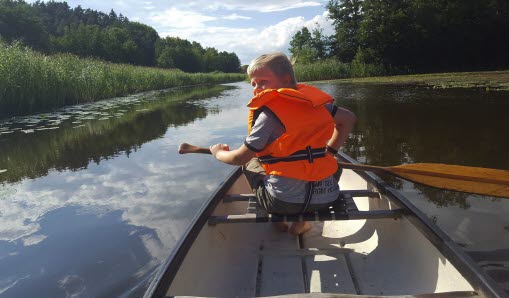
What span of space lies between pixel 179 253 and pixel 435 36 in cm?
3742

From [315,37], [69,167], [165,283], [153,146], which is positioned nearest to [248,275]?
[165,283]

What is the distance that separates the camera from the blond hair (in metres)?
2.24

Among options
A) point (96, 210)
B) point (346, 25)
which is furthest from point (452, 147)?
point (346, 25)

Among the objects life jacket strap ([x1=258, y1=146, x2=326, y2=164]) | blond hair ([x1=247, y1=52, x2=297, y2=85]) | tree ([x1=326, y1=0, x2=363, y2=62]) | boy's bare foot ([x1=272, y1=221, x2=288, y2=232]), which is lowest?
boy's bare foot ([x1=272, y1=221, x2=288, y2=232])

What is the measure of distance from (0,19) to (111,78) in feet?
173

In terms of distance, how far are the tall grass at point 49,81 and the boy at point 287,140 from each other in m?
9.56

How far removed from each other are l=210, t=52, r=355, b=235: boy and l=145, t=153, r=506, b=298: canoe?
0.45 ft

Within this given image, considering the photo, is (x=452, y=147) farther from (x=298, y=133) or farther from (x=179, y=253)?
(x=179, y=253)

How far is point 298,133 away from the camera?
218 cm

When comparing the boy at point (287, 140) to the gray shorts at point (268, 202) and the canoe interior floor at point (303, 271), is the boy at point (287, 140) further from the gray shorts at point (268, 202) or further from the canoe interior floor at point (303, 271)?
the canoe interior floor at point (303, 271)

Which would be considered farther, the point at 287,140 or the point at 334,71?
the point at 334,71

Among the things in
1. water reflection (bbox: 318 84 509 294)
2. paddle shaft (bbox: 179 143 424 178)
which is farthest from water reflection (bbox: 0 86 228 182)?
water reflection (bbox: 318 84 509 294)

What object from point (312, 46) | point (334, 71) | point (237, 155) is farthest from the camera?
point (312, 46)

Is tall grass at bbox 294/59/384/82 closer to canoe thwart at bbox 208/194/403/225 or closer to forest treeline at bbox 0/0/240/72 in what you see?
forest treeline at bbox 0/0/240/72
